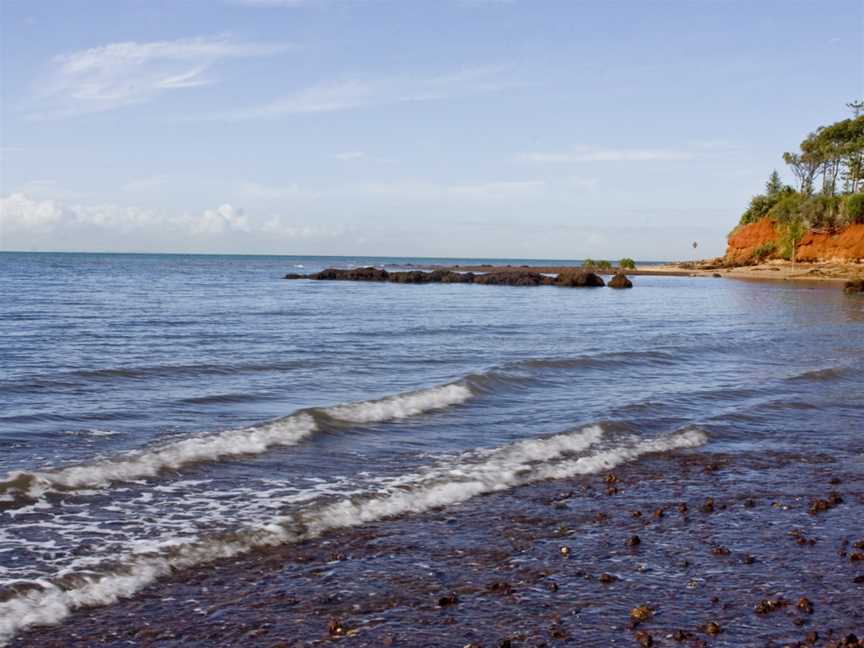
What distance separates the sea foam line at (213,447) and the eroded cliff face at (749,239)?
94510 millimetres

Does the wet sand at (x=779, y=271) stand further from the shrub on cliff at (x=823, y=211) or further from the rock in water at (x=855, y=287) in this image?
the rock in water at (x=855, y=287)

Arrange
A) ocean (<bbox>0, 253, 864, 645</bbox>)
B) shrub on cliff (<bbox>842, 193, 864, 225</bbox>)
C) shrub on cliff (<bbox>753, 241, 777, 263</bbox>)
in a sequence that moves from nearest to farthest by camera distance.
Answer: ocean (<bbox>0, 253, 864, 645</bbox>)
shrub on cliff (<bbox>842, 193, 864, 225</bbox>)
shrub on cliff (<bbox>753, 241, 777, 263</bbox>)

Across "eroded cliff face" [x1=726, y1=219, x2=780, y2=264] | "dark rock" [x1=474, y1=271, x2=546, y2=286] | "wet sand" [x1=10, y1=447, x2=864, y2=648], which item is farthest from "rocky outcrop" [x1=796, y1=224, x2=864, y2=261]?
"wet sand" [x1=10, y1=447, x2=864, y2=648]

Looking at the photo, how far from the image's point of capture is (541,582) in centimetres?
695

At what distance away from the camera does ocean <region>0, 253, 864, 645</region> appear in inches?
318

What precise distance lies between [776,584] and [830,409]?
10222 mm

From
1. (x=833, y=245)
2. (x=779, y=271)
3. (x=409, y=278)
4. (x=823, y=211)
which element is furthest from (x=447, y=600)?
(x=823, y=211)

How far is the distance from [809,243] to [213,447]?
93962mm

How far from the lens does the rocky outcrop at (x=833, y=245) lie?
280 feet

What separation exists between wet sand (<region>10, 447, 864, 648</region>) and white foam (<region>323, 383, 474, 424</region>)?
482 centimetres

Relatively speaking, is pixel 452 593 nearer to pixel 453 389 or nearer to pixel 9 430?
pixel 9 430

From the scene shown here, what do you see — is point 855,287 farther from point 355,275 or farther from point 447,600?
point 447,600

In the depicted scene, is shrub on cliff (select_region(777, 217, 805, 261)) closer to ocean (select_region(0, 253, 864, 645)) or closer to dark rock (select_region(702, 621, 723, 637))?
ocean (select_region(0, 253, 864, 645))

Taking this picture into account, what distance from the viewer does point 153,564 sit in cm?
728
